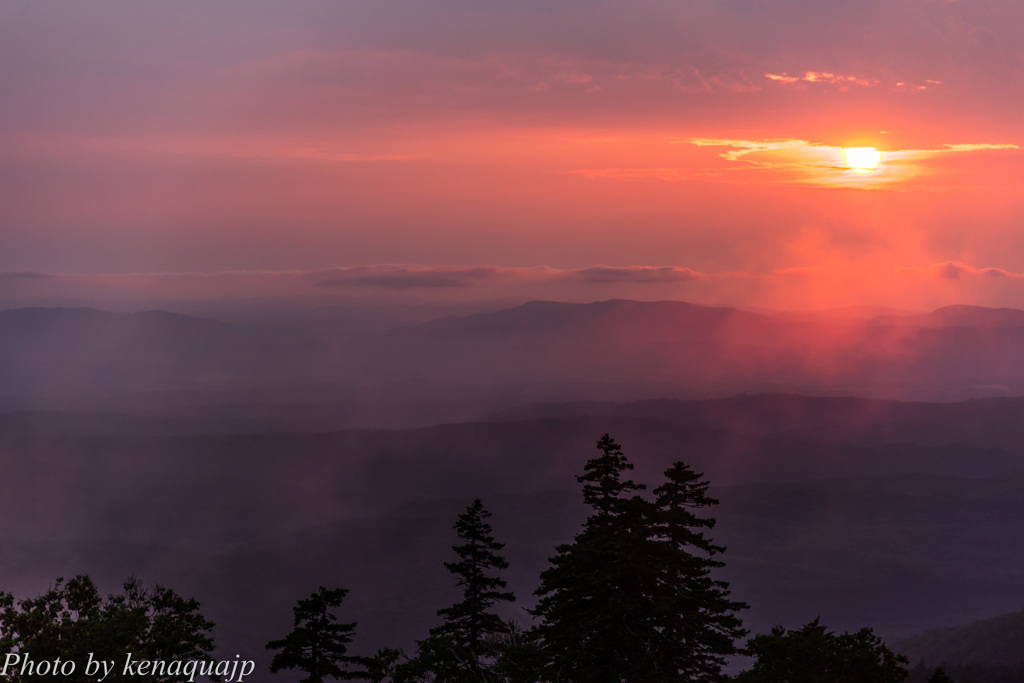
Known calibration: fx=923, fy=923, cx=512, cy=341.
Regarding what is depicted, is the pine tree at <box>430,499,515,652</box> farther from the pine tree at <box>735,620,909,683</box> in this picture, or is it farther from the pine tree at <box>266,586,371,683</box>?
the pine tree at <box>735,620,909,683</box>

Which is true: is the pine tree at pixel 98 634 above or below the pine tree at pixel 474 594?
below

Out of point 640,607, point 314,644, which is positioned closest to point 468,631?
point 314,644

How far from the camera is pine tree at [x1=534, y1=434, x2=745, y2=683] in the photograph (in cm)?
3847

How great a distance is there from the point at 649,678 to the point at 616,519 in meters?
6.61

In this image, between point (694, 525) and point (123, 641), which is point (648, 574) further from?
point (123, 641)

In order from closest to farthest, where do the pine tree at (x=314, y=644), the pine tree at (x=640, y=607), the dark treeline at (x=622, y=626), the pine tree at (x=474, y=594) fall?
the pine tree at (x=640, y=607), the dark treeline at (x=622, y=626), the pine tree at (x=314, y=644), the pine tree at (x=474, y=594)

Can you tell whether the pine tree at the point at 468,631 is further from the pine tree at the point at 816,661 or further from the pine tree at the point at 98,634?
the pine tree at the point at 816,661

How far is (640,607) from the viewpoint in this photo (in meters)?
38.7

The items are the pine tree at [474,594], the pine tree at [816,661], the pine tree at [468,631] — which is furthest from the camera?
the pine tree at [474,594]

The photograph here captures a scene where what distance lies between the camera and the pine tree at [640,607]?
126 feet

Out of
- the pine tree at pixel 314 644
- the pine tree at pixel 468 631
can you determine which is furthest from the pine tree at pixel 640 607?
the pine tree at pixel 314 644

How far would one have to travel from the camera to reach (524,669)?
40.5 meters

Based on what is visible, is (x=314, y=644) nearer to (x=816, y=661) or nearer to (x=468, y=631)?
(x=468, y=631)

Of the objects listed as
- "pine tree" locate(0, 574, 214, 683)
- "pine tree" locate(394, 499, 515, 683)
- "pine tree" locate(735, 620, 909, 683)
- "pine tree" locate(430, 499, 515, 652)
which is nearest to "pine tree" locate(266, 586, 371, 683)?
"pine tree" locate(394, 499, 515, 683)
